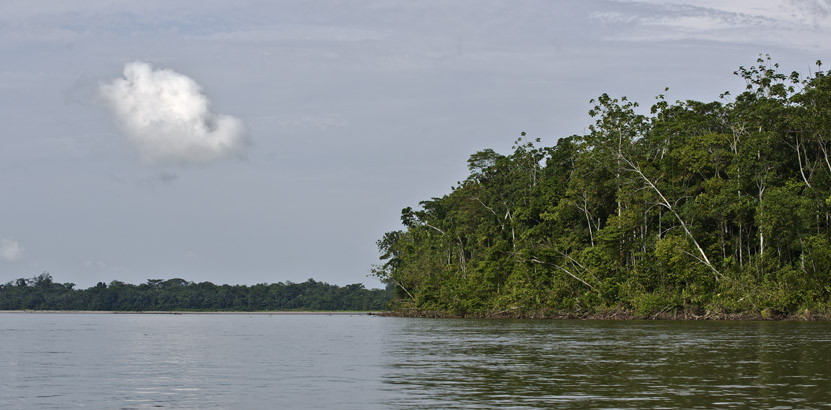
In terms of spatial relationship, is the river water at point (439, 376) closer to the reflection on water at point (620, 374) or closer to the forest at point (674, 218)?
the reflection on water at point (620, 374)

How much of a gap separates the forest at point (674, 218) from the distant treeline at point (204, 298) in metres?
87.6

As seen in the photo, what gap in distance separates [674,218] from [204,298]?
129 meters

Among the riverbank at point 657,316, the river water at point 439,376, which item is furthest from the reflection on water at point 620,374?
the riverbank at point 657,316

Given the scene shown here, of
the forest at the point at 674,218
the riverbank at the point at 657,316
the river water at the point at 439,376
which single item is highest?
the forest at the point at 674,218

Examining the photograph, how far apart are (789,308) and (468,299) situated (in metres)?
33.3

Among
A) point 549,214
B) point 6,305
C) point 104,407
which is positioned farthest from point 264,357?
point 6,305

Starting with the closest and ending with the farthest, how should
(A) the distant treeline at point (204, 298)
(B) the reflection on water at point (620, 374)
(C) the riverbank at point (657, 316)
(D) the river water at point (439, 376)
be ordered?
(B) the reflection on water at point (620, 374) < (D) the river water at point (439, 376) < (C) the riverbank at point (657, 316) < (A) the distant treeline at point (204, 298)

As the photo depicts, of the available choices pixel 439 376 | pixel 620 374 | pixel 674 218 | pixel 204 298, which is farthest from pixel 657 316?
pixel 204 298

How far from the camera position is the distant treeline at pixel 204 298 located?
171 m

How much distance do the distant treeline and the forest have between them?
287ft

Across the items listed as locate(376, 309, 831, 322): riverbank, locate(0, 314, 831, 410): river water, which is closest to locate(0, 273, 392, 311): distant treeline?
locate(376, 309, 831, 322): riverbank

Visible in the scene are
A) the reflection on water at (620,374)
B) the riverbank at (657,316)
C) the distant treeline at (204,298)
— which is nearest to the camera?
the reflection on water at (620,374)

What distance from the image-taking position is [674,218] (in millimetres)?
62000

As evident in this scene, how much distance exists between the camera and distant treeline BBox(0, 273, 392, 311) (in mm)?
171250
